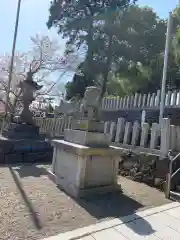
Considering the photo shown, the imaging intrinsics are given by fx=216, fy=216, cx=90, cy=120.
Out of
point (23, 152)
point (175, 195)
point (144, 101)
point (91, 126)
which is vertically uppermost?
point (144, 101)

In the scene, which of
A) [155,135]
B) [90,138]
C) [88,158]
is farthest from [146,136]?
[88,158]

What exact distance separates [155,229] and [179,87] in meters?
7.85

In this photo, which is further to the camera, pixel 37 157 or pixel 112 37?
pixel 112 37

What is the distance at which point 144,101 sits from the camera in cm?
695

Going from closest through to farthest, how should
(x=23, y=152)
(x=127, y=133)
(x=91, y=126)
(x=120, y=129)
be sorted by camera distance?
(x=91, y=126) → (x=127, y=133) → (x=120, y=129) → (x=23, y=152)

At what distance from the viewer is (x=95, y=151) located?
3.88 meters

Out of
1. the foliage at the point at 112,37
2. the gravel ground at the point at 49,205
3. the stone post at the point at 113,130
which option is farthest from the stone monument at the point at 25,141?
the foliage at the point at 112,37

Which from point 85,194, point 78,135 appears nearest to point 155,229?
point 85,194

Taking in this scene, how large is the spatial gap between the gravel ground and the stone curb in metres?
0.10

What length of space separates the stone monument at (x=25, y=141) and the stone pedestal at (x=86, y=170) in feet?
7.57

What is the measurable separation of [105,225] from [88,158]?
1.34m

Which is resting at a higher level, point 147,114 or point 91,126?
point 147,114

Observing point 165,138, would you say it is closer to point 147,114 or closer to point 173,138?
point 173,138

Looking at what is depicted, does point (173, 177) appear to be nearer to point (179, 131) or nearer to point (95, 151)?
point (179, 131)
